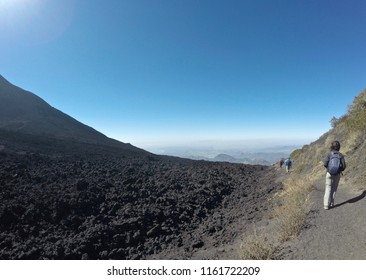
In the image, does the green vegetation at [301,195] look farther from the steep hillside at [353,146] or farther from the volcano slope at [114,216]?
the volcano slope at [114,216]

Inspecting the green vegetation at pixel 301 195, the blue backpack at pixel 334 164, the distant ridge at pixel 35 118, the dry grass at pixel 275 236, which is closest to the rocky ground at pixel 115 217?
the dry grass at pixel 275 236

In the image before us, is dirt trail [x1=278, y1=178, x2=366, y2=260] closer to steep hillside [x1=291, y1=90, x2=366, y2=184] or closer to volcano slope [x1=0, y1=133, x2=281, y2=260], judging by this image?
volcano slope [x1=0, y1=133, x2=281, y2=260]

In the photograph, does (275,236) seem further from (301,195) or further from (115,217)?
(115,217)

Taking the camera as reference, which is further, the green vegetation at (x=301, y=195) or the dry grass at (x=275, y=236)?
the green vegetation at (x=301, y=195)

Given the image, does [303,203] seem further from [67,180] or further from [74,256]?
[67,180]

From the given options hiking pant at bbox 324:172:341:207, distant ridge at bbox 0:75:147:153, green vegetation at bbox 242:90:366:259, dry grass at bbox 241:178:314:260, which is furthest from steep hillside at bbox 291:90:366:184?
distant ridge at bbox 0:75:147:153
